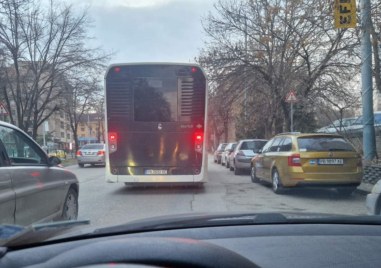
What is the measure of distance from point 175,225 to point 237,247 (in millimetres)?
475

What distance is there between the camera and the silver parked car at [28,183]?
495 cm

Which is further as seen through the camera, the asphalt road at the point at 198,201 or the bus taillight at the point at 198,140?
the bus taillight at the point at 198,140

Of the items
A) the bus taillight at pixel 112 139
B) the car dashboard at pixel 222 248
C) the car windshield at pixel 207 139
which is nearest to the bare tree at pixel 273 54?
the car windshield at pixel 207 139

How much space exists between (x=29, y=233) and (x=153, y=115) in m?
9.32

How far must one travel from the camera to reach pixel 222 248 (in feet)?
5.23

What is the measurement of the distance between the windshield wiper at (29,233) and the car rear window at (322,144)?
883cm

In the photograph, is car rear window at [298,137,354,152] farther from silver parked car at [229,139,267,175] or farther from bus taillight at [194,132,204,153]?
silver parked car at [229,139,267,175]

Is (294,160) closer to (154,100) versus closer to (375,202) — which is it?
(154,100)

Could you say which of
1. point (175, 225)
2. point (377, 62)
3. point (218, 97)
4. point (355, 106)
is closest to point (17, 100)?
A: point (218, 97)

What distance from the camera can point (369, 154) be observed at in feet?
44.3

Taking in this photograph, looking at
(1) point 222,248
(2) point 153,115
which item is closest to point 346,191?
(2) point 153,115

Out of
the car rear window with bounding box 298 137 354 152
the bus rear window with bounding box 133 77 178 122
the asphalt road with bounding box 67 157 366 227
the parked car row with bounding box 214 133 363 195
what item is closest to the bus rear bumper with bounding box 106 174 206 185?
the asphalt road with bounding box 67 157 366 227

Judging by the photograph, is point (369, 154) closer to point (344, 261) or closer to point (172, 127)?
point (172, 127)

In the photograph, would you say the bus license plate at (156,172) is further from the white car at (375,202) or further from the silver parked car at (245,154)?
the silver parked car at (245,154)
